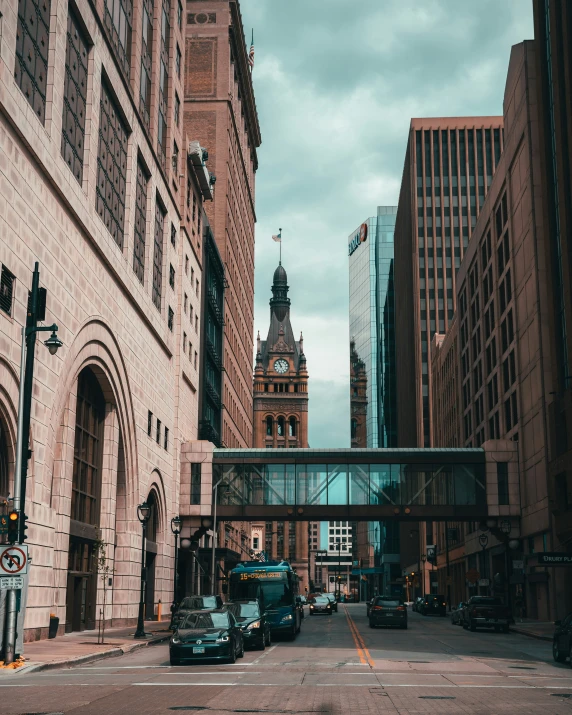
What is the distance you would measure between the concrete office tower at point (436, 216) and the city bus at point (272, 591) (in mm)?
86708

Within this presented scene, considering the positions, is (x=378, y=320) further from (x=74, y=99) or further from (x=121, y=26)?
(x=74, y=99)

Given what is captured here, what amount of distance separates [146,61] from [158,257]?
1129cm

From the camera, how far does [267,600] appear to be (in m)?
37.4

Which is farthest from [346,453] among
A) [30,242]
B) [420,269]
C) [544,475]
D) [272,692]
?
[420,269]

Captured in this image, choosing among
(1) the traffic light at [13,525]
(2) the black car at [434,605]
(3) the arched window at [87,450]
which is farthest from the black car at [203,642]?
(2) the black car at [434,605]

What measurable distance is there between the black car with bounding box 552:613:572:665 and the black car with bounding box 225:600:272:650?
9.59 m

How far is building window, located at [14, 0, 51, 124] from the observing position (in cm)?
3102

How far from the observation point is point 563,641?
1018 inches

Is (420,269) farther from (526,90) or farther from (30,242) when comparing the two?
(30,242)

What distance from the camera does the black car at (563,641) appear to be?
2541 centimetres

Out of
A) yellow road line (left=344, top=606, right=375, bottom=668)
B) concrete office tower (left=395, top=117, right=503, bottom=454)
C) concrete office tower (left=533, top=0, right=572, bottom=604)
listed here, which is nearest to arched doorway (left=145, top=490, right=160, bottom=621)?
yellow road line (left=344, top=606, right=375, bottom=668)

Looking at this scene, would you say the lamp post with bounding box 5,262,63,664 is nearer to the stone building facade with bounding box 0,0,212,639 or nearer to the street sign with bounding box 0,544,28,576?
the street sign with bounding box 0,544,28,576

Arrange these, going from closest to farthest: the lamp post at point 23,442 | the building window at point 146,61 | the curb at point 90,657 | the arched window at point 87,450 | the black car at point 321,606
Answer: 1. the lamp post at point 23,442
2. the curb at point 90,657
3. the arched window at point 87,450
4. the building window at point 146,61
5. the black car at point 321,606

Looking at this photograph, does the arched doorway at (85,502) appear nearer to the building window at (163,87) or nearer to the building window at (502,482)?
the building window at (163,87)
